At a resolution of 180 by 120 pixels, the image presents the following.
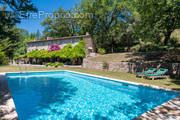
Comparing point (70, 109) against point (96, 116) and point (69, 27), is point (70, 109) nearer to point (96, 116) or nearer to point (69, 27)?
point (96, 116)

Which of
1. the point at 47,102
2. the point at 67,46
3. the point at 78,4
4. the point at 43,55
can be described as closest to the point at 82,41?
the point at 67,46

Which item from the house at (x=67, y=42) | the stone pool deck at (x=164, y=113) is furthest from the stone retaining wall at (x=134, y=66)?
the stone pool deck at (x=164, y=113)

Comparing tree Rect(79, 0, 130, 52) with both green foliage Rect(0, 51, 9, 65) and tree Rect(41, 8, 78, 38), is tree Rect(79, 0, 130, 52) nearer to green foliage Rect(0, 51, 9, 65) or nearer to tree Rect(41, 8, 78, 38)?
tree Rect(41, 8, 78, 38)

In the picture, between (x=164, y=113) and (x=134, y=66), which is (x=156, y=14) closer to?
(x=134, y=66)

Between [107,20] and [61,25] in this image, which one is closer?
[107,20]

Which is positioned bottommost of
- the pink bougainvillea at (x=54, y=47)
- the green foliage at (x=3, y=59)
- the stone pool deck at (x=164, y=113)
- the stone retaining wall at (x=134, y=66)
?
the stone pool deck at (x=164, y=113)

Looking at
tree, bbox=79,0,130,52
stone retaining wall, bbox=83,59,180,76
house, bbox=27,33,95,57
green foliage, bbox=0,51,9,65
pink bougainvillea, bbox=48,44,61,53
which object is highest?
tree, bbox=79,0,130,52

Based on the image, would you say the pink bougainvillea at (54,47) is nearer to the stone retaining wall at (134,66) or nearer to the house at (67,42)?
the house at (67,42)

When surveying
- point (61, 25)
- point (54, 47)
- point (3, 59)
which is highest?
point (61, 25)

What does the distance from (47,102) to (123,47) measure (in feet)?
94.8

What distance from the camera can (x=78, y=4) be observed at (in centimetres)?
3531

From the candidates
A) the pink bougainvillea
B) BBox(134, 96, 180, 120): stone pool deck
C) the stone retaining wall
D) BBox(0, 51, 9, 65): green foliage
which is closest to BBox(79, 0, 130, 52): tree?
the pink bougainvillea

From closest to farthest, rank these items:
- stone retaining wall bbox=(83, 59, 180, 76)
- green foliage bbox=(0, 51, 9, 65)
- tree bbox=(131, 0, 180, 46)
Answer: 1. tree bbox=(131, 0, 180, 46)
2. stone retaining wall bbox=(83, 59, 180, 76)
3. green foliage bbox=(0, 51, 9, 65)

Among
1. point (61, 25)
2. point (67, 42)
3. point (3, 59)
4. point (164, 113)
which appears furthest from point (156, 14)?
point (3, 59)
